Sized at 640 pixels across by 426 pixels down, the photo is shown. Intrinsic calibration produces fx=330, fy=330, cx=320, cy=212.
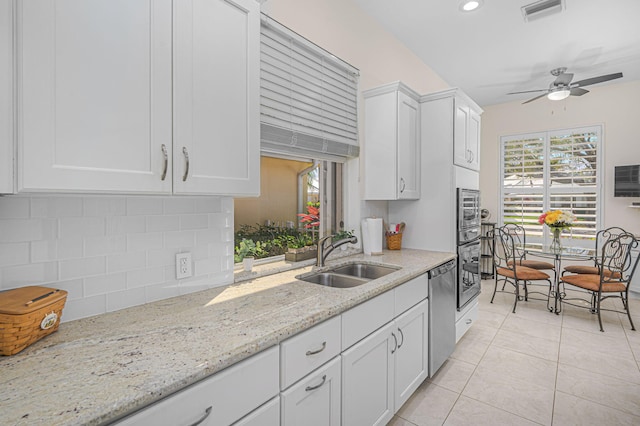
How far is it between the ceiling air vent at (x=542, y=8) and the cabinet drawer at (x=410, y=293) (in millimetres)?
2544

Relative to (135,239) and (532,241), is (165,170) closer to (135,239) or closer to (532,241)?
(135,239)

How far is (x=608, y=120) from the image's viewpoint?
4.76 m

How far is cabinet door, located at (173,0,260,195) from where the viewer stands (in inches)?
49.0

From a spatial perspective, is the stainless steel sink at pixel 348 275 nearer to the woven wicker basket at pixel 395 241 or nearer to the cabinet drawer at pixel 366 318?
the cabinet drawer at pixel 366 318

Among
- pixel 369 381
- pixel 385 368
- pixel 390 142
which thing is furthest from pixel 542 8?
pixel 369 381

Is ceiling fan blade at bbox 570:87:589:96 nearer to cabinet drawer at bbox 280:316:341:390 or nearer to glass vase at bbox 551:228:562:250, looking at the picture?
glass vase at bbox 551:228:562:250

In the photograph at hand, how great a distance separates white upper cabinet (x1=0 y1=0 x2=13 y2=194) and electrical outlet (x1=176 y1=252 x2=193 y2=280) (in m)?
0.75

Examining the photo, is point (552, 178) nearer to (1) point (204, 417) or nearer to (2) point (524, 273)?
(2) point (524, 273)

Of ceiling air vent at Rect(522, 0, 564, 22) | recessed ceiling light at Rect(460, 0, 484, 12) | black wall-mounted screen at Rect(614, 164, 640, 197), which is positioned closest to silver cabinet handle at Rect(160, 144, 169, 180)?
recessed ceiling light at Rect(460, 0, 484, 12)

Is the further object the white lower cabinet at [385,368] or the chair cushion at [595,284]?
the chair cushion at [595,284]

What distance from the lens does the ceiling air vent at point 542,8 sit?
9.17ft

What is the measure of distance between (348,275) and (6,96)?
195 cm

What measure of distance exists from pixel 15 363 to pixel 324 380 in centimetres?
103

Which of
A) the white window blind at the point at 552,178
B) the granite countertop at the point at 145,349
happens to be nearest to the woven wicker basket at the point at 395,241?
the granite countertop at the point at 145,349
